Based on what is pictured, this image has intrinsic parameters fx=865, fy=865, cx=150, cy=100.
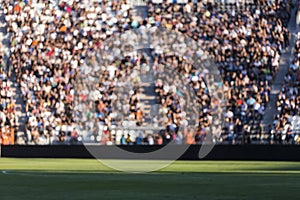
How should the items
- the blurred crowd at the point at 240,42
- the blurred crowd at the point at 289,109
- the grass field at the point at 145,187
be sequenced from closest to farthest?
1. the grass field at the point at 145,187
2. the blurred crowd at the point at 289,109
3. the blurred crowd at the point at 240,42

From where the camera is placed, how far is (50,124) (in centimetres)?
3094

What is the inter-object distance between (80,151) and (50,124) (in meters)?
2.68

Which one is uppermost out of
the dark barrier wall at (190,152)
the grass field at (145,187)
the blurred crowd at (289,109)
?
the blurred crowd at (289,109)

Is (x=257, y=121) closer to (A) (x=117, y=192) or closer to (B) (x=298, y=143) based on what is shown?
(B) (x=298, y=143)

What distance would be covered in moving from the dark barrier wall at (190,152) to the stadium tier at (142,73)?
21.3 inches

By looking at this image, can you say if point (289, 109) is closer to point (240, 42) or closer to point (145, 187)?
point (240, 42)

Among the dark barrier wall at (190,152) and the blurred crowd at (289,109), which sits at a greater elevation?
the blurred crowd at (289,109)

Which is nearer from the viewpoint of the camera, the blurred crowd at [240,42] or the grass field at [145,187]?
the grass field at [145,187]

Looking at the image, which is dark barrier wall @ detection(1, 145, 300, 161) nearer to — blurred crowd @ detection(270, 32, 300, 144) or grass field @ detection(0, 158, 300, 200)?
blurred crowd @ detection(270, 32, 300, 144)

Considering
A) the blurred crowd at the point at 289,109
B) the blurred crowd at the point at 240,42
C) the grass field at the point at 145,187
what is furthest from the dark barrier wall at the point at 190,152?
the grass field at the point at 145,187

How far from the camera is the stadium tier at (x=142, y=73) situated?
2919 cm

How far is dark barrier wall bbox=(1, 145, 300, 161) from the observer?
2622 cm

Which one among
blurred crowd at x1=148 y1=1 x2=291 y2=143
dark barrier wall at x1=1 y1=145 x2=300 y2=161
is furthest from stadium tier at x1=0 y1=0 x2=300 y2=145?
dark barrier wall at x1=1 y1=145 x2=300 y2=161

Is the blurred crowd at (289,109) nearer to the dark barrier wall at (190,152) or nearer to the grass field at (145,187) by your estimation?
the dark barrier wall at (190,152)
